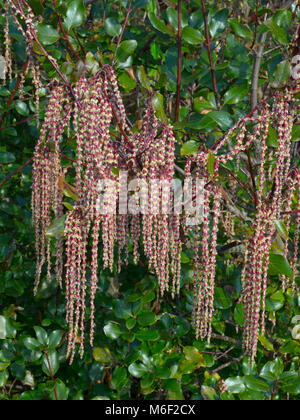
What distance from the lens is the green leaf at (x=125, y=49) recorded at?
6.60ft

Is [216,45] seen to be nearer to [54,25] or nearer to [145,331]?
Result: [54,25]

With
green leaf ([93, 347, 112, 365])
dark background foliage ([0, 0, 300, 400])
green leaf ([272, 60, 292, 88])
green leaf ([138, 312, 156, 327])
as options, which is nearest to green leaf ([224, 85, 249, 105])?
dark background foliage ([0, 0, 300, 400])

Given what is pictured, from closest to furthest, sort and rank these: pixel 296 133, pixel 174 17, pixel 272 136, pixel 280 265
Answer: pixel 272 136, pixel 280 265, pixel 296 133, pixel 174 17

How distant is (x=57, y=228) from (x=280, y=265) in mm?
939

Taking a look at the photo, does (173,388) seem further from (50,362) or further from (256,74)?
(256,74)

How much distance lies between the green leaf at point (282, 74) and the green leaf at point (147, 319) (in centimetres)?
128

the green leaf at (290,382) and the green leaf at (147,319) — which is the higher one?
the green leaf at (147,319)

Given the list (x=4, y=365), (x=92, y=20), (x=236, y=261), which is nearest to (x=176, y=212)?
(x=236, y=261)

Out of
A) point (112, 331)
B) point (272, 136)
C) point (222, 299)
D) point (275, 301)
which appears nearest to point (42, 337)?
point (112, 331)

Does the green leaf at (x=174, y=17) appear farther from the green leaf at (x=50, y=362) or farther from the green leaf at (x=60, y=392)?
the green leaf at (x=60, y=392)

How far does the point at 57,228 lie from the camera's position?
1.72 metres

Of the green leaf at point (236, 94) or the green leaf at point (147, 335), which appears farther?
the green leaf at point (147, 335)

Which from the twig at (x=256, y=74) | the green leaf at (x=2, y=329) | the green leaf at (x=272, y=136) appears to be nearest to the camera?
the green leaf at (x=272, y=136)

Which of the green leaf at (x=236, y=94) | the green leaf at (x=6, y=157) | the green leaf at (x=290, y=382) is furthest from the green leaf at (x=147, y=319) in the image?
the green leaf at (x=6, y=157)
